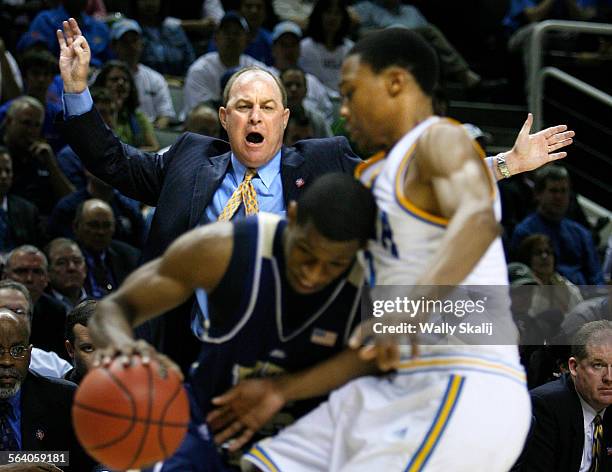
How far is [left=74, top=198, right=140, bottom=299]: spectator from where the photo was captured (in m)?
7.61

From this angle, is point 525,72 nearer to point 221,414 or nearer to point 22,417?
point 22,417

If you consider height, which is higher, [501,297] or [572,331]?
[501,297]

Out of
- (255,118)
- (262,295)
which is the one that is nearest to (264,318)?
(262,295)

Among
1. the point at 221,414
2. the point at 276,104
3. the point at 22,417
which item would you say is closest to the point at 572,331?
the point at 276,104

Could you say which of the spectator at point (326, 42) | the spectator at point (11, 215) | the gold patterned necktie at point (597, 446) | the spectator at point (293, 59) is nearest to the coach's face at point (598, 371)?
the gold patterned necktie at point (597, 446)

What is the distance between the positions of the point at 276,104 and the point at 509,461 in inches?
87.5

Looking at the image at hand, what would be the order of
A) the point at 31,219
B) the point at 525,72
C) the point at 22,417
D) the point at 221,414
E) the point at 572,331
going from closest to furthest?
the point at 221,414 < the point at 22,417 < the point at 572,331 < the point at 31,219 < the point at 525,72

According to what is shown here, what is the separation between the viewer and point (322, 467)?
3410 millimetres

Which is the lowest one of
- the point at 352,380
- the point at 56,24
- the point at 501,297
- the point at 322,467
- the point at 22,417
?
the point at 22,417

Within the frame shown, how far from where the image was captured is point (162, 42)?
10414 mm

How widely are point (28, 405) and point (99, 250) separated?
7.14 ft

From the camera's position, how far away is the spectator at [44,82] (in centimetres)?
880

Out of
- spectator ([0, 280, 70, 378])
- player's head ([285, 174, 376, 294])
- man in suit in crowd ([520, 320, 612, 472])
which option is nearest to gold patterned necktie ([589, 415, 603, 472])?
man in suit in crowd ([520, 320, 612, 472])

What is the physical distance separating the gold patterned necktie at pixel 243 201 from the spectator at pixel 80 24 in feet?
16.4
